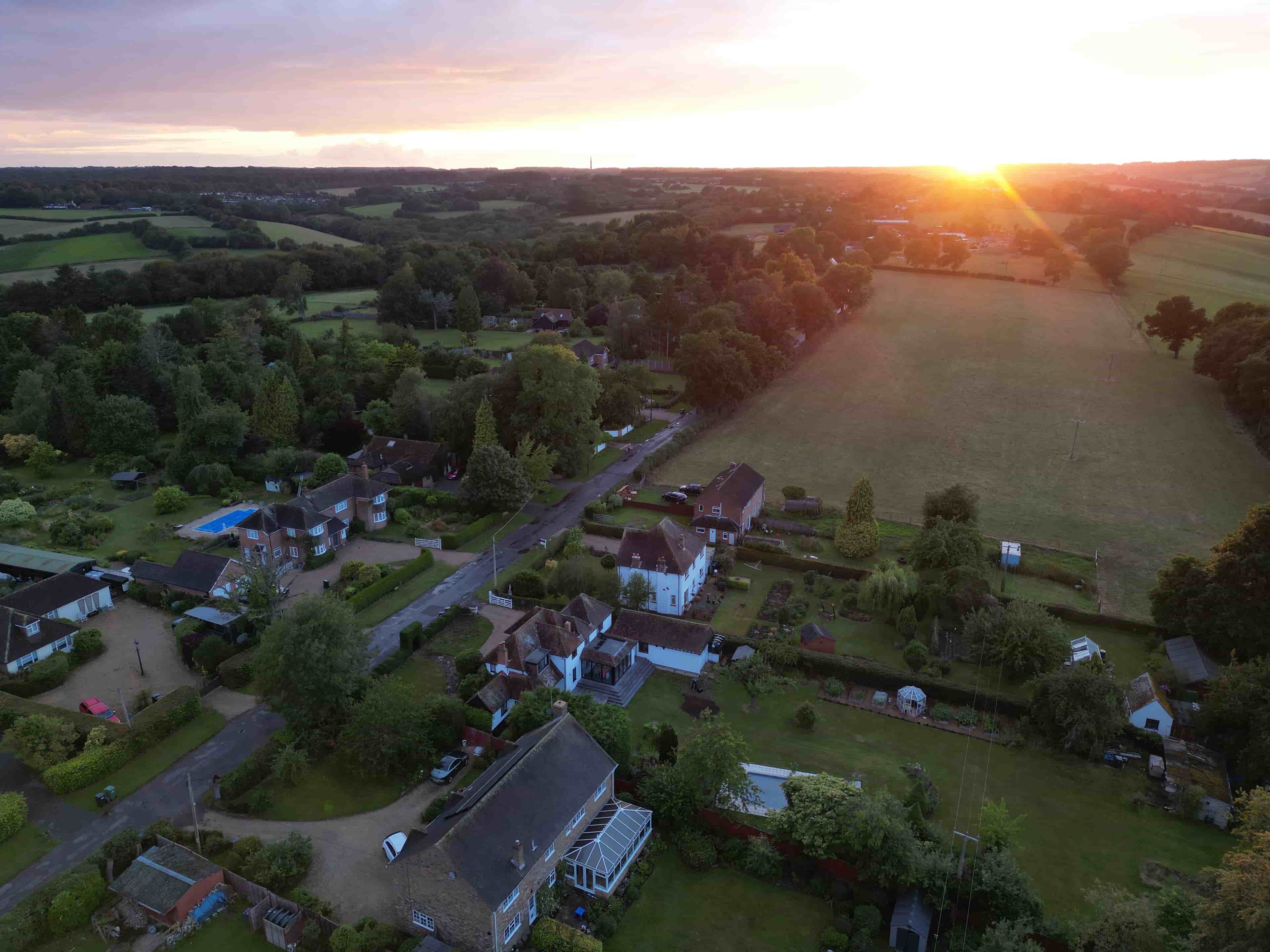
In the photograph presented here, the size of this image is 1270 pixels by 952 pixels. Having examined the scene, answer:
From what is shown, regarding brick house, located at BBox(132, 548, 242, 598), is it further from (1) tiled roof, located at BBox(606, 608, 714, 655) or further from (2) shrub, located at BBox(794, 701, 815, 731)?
(2) shrub, located at BBox(794, 701, 815, 731)

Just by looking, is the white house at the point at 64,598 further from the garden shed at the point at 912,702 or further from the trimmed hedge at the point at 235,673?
the garden shed at the point at 912,702

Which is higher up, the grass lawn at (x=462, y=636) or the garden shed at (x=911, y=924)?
the garden shed at (x=911, y=924)

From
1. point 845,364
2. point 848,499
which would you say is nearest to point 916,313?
point 845,364

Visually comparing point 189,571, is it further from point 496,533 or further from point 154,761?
point 496,533

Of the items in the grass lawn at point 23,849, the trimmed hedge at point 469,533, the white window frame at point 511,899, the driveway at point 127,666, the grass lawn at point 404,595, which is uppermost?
the white window frame at point 511,899

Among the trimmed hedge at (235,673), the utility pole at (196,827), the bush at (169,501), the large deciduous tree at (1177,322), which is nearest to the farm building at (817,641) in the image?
the utility pole at (196,827)
